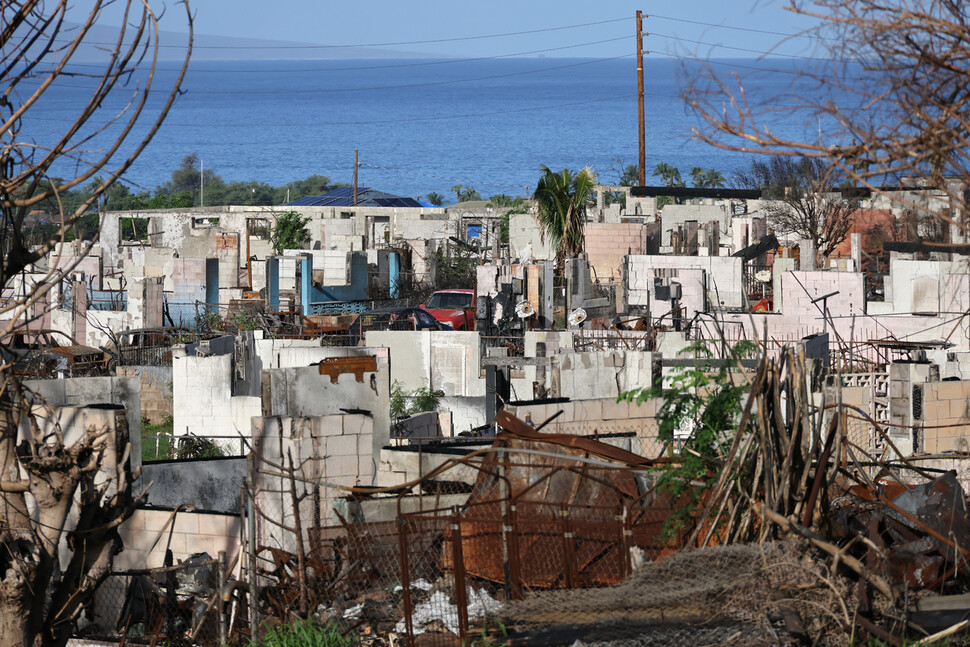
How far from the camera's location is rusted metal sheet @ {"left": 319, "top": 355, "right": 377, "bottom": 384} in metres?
14.1

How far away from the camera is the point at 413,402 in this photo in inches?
848

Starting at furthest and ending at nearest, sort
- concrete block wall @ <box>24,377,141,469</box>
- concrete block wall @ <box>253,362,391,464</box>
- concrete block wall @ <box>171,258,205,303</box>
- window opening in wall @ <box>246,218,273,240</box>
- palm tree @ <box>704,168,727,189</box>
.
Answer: palm tree @ <box>704,168,727,189</box> < window opening in wall @ <box>246,218,273,240</box> < concrete block wall @ <box>171,258,205,303</box> < concrete block wall @ <box>24,377,141,469</box> < concrete block wall @ <box>253,362,391,464</box>

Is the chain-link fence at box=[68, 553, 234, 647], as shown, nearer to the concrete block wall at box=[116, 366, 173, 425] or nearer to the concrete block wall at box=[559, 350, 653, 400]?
the concrete block wall at box=[559, 350, 653, 400]

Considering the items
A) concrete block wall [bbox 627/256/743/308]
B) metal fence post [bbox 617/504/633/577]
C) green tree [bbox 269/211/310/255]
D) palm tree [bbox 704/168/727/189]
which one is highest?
palm tree [bbox 704/168/727/189]

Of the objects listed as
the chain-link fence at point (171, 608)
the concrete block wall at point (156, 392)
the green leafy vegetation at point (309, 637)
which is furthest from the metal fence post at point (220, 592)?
the concrete block wall at point (156, 392)

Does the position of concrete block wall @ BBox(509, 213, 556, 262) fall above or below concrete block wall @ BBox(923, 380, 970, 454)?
above

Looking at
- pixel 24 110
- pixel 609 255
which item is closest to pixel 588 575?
pixel 24 110

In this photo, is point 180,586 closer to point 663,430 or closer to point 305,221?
point 663,430

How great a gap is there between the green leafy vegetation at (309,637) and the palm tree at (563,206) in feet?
82.1

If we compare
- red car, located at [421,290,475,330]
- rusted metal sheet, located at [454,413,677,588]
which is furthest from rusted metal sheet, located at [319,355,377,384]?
red car, located at [421,290,475,330]

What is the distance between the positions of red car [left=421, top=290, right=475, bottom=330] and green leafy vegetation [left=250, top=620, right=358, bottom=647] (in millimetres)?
22059

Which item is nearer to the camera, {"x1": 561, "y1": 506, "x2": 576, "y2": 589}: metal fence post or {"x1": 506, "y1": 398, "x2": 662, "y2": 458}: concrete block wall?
{"x1": 561, "y1": 506, "x2": 576, "y2": 589}: metal fence post

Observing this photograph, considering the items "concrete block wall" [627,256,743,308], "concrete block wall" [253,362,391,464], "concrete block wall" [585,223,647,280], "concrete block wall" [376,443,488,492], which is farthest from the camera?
"concrete block wall" [585,223,647,280]

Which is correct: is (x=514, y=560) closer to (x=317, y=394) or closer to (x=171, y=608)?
(x=171, y=608)
